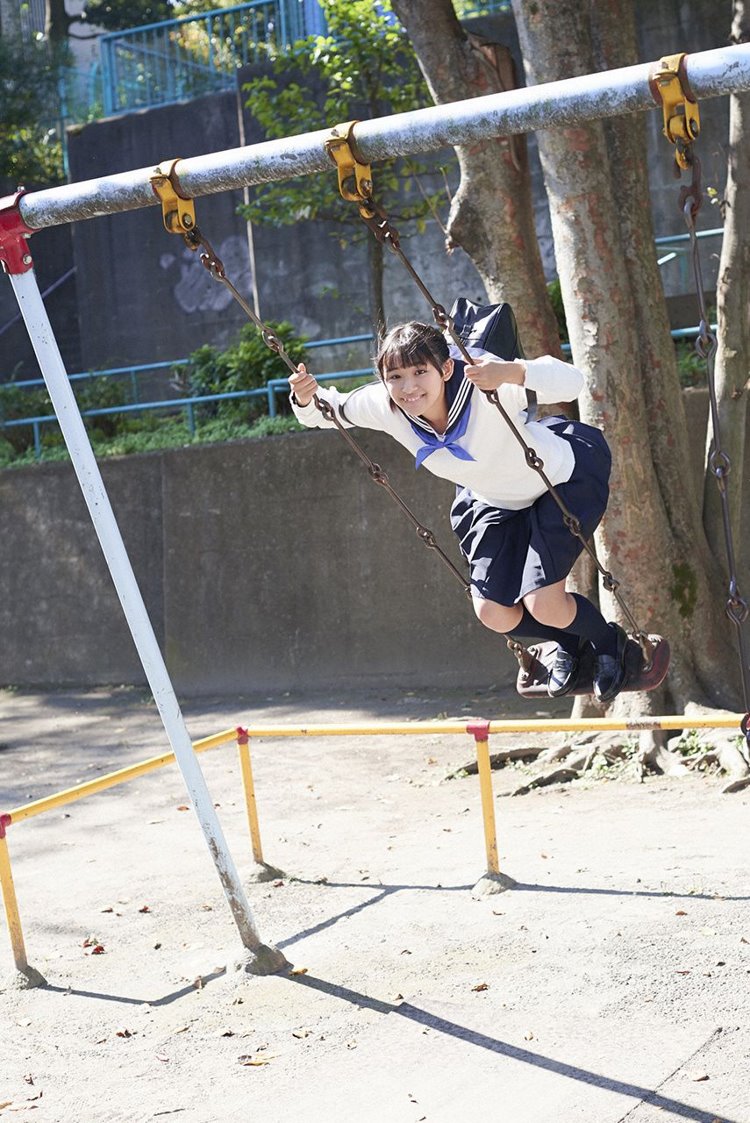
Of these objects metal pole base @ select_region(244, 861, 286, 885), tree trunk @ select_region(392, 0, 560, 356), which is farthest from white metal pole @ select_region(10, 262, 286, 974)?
tree trunk @ select_region(392, 0, 560, 356)

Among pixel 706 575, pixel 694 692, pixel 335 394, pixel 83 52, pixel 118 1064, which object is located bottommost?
pixel 118 1064

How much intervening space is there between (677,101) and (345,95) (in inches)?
334

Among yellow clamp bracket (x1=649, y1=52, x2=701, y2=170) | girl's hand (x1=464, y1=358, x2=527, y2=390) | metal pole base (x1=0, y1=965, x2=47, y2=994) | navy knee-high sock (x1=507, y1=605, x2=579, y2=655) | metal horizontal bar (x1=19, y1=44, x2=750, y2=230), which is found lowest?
metal pole base (x1=0, y1=965, x2=47, y2=994)

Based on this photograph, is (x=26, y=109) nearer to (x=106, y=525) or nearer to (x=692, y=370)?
(x=692, y=370)

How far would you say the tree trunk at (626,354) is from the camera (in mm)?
7570

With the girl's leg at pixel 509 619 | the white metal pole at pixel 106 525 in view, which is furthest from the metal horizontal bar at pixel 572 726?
the white metal pole at pixel 106 525

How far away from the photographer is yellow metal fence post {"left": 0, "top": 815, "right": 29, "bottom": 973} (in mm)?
5436

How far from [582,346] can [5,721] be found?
6640 millimetres

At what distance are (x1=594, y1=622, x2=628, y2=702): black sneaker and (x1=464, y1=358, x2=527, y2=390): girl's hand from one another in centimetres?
121

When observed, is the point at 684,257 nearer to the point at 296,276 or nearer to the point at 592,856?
the point at 296,276

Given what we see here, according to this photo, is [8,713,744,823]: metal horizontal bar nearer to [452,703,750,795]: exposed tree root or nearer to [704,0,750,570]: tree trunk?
[452,703,750,795]: exposed tree root

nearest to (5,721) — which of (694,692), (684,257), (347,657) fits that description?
(347,657)

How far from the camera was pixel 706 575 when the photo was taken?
806 cm

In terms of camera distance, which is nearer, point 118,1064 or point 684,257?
point 118,1064
